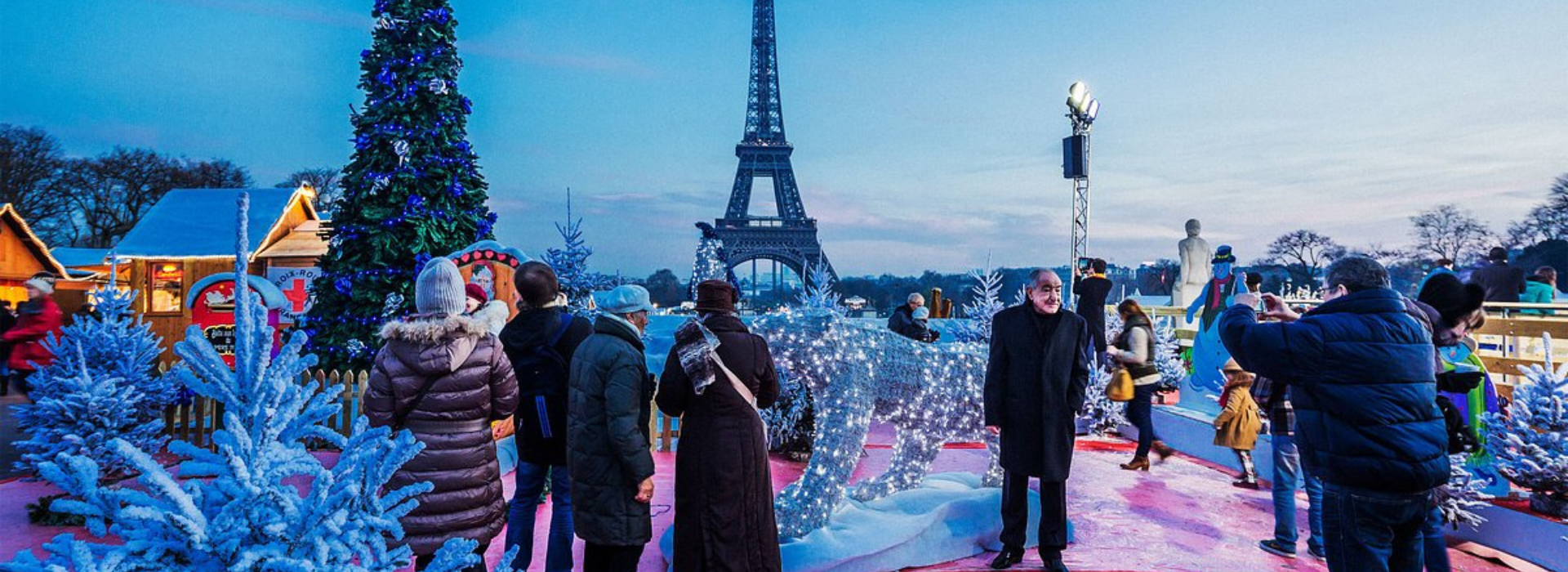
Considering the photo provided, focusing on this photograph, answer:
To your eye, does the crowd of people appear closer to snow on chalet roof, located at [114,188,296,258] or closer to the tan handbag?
the tan handbag

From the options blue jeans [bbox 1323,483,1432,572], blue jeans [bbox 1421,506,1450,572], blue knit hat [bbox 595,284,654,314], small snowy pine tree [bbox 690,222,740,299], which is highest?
small snowy pine tree [bbox 690,222,740,299]

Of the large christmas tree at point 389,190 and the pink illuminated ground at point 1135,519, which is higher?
the large christmas tree at point 389,190

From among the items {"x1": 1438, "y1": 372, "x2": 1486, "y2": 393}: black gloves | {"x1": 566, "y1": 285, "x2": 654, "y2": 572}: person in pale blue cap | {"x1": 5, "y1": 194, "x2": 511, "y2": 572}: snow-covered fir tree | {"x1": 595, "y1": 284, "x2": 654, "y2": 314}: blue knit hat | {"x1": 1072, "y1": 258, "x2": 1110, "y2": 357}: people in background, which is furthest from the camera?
{"x1": 1072, "y1": 258, "x2": 1110, "y2": 357}: people in background

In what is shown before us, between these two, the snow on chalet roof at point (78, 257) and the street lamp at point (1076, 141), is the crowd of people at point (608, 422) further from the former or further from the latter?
the snow on chalet roof at point (78, 257)

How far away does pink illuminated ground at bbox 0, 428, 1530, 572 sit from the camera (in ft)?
14.2

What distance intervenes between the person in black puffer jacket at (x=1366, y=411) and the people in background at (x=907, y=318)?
5.15 metres

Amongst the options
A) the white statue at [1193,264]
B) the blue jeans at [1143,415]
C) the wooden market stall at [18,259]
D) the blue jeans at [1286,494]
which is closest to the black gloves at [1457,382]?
the blue jeans at [1286,494]

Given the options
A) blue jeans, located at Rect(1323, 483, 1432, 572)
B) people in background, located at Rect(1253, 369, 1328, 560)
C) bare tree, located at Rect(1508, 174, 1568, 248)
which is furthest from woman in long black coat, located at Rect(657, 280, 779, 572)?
bare tree, located at Rect(1508, 174, 1568, 248)

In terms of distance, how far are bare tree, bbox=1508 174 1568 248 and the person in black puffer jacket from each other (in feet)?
129

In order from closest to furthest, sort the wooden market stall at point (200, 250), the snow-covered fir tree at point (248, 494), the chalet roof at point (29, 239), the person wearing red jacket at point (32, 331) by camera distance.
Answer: the snow-covered fir tree at point (248, 494) < the person wearing red jacket at point (32, 331) < the wooden market stall at point (200, 250) < the chalet roof at point (29, 239)

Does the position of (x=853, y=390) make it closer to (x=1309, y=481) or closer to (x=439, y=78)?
(x=1309, y=481)

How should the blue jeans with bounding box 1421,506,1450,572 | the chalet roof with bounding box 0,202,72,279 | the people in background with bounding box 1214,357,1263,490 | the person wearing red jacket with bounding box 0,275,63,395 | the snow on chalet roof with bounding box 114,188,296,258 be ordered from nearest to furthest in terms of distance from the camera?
1. the blue jeans with bounding box 1421,506,1450,572
2. the people in background with bounding box 1214,357,1263,490
3. the person wearing red jacket with bounding box 0,275,63,395
4. the snow on chalet roof with bounding box 114,188,296,258
5. the chalet roof with bounding box 0,202,72,279

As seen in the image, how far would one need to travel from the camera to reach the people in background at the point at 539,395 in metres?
3.70

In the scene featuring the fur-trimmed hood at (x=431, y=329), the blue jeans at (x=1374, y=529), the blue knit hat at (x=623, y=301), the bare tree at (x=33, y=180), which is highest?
the bare tree at (x=33, y=180)
